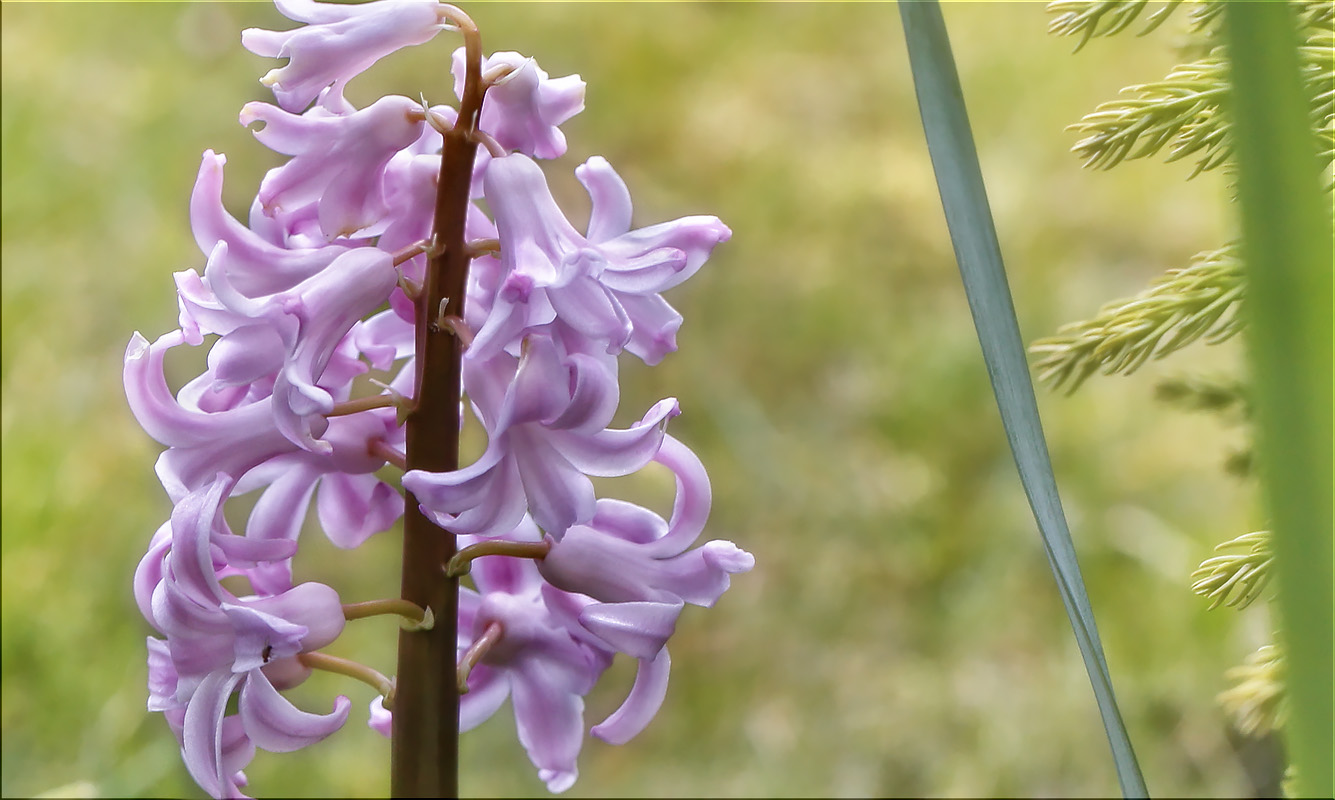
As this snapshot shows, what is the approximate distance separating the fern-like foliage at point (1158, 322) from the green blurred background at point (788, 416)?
270 millimetres

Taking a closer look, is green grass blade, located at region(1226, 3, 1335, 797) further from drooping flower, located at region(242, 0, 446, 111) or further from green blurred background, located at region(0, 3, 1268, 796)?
green blurred background, located at region(0, 3, 1268, 796)

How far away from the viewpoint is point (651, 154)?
1.42 meters

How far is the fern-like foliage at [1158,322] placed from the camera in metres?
0.45

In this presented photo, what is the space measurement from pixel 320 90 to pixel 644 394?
2.65ft

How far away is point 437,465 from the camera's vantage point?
1.25 feet

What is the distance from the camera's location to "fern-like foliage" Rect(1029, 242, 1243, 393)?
45cm

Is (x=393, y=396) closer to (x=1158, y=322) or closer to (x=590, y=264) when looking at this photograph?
(x=590, y=264)

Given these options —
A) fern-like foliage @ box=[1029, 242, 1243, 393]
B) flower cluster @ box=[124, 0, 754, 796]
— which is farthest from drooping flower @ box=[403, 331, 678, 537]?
fern-like foliage @ box=[1029, 242, 1243, 393]

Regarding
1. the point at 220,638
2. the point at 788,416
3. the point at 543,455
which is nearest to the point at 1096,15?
the point at 543,455

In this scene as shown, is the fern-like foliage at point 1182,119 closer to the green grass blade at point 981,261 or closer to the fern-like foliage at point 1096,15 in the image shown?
the fern-like foliage at point 1096,15

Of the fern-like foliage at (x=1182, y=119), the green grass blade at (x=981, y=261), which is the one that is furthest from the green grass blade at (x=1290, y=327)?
the fern-like foliage at (x=1182, y=119)

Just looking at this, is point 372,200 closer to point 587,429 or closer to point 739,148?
point 587,429

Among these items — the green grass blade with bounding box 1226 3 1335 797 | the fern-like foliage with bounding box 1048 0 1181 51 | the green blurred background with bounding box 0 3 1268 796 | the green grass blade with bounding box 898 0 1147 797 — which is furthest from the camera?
the green blurred background with bounding box 0 3 1268 796

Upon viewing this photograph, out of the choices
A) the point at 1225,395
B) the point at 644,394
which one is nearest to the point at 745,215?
the point at 644,394
